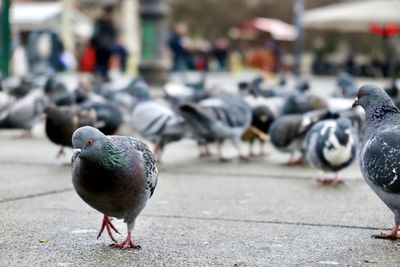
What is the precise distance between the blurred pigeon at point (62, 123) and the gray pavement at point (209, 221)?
0.30 metres

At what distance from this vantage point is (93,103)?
9.80 metres

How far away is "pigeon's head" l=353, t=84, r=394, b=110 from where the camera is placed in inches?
230

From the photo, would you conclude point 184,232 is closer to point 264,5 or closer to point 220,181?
point 220,181

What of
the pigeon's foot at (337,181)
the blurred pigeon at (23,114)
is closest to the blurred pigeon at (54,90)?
the blurred pigeon at (23,114)

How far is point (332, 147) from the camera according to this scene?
785cm

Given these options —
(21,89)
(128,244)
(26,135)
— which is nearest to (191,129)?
(26,135)

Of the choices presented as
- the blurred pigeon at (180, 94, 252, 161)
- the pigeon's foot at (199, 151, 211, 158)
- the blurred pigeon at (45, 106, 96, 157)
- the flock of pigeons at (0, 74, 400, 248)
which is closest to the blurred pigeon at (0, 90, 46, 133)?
the flock of pigeons at (0, 74, 400, 248)

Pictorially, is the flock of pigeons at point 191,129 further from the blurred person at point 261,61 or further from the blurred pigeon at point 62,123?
the blurred person at point 261,61

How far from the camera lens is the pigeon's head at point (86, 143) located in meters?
4.61

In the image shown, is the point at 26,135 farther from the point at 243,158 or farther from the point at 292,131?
the point at 292,131

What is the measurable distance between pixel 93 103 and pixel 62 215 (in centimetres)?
379

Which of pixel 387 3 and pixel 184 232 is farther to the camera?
pixel 387 3

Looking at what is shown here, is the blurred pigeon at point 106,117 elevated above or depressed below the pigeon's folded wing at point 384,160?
below

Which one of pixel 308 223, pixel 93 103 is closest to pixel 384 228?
pixel 308 223
